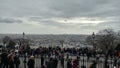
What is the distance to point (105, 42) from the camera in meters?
41.6

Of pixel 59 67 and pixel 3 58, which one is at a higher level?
pixel 3 58

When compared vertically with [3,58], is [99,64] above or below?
below

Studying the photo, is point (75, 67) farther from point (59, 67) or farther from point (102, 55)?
point (102, 55)

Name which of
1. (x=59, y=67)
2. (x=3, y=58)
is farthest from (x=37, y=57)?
(x=3, y=58)

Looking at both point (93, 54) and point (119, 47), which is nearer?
point (119, 47)

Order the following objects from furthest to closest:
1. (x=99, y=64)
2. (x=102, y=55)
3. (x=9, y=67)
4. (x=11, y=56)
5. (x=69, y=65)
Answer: (x=102, y=55) < (x=99, y=64) < (x=69, y=65) < (x=9, y=67) < (x=11, y=56)

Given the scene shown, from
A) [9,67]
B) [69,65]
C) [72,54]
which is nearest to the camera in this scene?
[9,67]

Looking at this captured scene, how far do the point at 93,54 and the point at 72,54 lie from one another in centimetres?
438

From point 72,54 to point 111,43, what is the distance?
660 cm

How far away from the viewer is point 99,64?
31.4 meters

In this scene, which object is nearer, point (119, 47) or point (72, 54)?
point (119, 47)

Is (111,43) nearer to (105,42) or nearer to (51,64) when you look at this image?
(105,42)

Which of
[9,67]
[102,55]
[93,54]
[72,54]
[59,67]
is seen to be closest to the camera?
[9,67]

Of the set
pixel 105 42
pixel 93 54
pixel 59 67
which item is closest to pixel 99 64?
pixel 93 54
